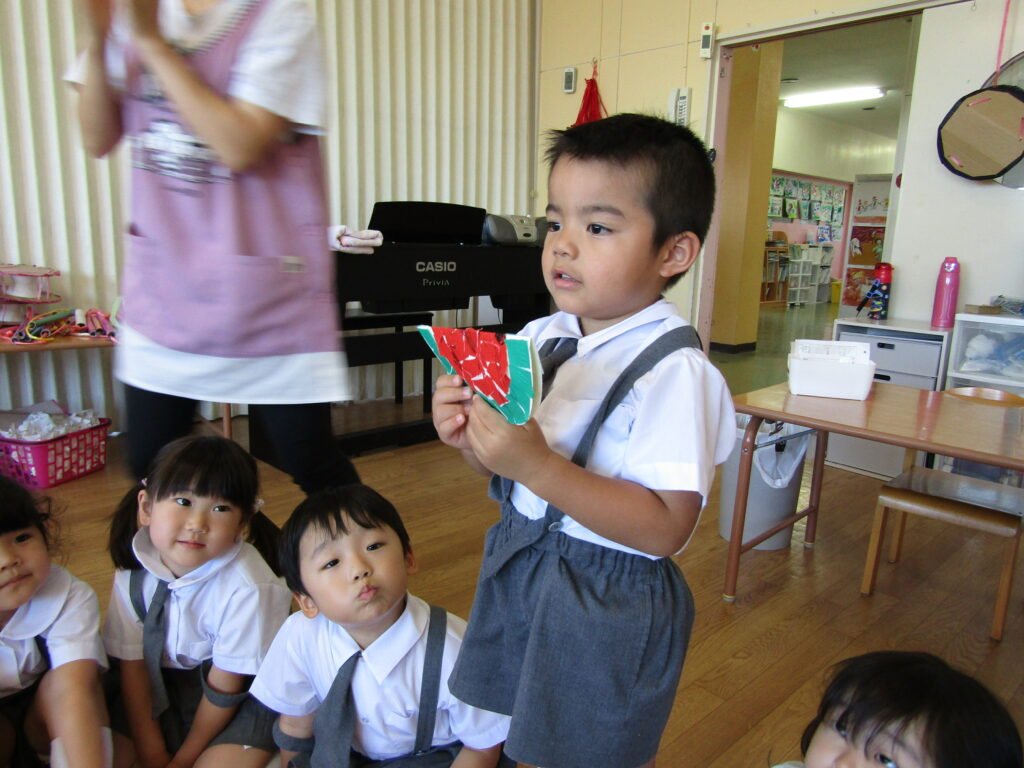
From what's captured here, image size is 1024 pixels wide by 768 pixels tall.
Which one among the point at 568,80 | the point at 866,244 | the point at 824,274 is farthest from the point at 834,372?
the point at 824,274

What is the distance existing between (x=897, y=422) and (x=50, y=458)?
275 centimetres

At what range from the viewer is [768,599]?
193 cm

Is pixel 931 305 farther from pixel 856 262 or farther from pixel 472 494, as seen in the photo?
pixel 856 262

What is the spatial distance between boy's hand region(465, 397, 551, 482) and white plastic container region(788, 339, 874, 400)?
1527 millimetres

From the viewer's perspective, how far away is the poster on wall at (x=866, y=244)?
10.6 m

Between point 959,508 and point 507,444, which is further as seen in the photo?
point 959,508

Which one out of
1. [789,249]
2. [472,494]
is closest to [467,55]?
[472,494]

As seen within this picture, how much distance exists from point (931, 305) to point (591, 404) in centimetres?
303

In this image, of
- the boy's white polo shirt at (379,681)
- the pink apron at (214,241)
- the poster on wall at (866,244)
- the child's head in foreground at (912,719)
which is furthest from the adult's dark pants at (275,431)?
the poster on wall at (866,244)

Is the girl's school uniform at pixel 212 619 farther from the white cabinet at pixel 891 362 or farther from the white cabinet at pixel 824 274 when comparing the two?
the white cabinet at pixel 824 274

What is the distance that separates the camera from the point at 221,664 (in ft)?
3.87

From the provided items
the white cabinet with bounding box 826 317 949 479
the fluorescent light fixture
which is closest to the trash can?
the white cabinet with bounding box 826 317 949 479

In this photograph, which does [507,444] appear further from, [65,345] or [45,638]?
[65,345]

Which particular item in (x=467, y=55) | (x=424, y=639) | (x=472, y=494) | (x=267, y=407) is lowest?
(x=472, y=494)
